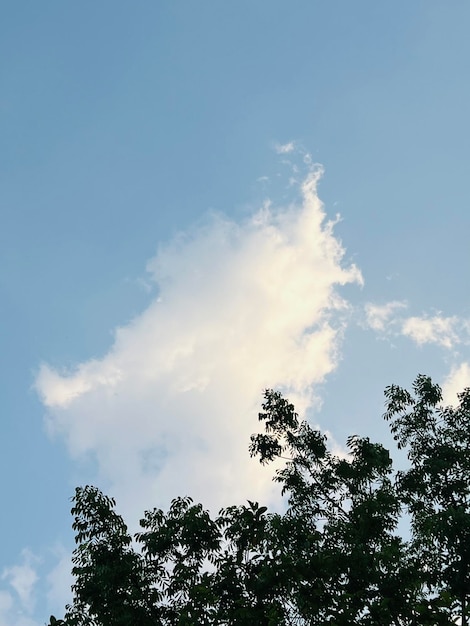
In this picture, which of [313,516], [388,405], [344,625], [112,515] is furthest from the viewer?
[388,405]

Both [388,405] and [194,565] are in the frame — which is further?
[388,405]

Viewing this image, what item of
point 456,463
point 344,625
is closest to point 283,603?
point 344,625

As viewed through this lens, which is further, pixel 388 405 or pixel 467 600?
pixel 388 405

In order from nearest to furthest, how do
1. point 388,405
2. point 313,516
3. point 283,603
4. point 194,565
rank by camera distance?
point 283,603 → point 194,565 → point 313,516 → point 388,405

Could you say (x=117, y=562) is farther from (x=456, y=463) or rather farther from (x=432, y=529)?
(x=456, y=463)

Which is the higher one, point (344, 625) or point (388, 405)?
point (388, 405)

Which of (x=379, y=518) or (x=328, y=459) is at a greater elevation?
(x=328, y=459)

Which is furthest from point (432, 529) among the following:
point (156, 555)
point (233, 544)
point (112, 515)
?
point (112, 515)

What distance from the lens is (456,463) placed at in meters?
20.2

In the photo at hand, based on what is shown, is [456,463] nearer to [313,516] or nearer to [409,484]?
[409,484]

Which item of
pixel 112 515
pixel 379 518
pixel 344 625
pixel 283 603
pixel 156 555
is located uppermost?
pixel 112 515

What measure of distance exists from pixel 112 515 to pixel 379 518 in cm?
795

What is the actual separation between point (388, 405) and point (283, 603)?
11.3m

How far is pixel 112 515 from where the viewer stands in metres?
16.1
